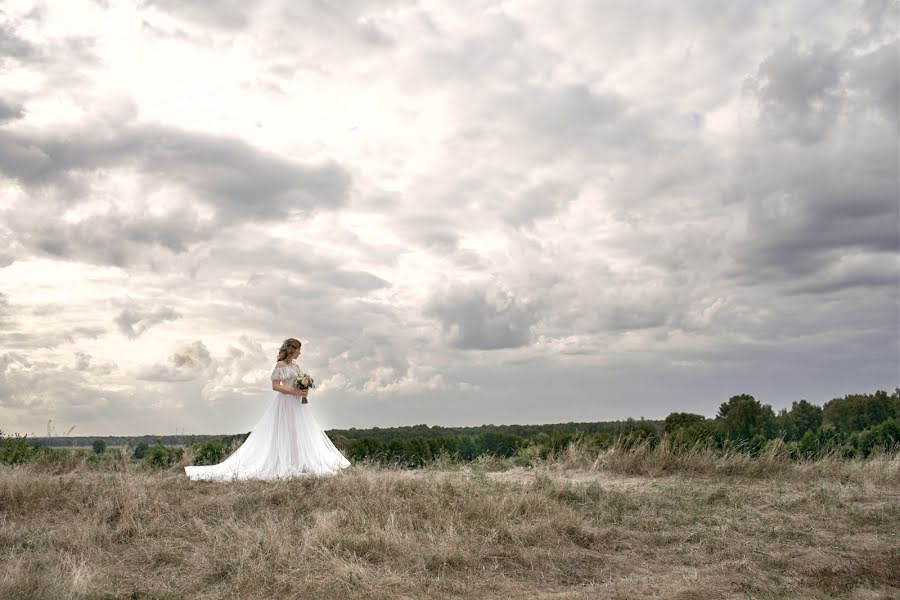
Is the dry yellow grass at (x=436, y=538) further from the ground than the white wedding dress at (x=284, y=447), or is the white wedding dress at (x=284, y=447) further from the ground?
the white wedding dress at (x=284, y=447)

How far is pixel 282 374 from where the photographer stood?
12539mm

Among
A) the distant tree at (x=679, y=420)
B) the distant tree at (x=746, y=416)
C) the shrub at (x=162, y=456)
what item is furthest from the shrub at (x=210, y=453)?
the distant tree at (x=746, y=416)

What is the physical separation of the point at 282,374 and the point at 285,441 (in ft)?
3.74

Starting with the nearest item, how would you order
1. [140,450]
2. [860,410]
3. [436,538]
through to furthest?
[436,538], [140,450], [860,410]

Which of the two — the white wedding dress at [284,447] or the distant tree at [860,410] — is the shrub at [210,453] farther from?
the distant tree at [860,410]

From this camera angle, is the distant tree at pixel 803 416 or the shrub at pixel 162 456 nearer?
the shrub at pixel 162 456

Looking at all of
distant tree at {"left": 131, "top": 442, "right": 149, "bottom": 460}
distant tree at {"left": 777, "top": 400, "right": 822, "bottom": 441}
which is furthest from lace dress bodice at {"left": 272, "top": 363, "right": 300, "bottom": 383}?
distant tree at {"left": 777, "top": 400, "right": 822, "bottom": 441}

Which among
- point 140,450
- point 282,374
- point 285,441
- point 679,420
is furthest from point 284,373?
point 679,420

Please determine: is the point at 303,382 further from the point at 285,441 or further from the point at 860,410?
the point at 860,410

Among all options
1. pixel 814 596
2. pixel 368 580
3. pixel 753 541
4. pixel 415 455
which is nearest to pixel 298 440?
pixel 415 455

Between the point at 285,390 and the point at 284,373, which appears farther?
Answer: the point at 284,373

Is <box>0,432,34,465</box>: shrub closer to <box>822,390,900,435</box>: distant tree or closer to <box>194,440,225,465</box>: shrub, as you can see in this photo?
<box>194,440,225,465</box>: shrub

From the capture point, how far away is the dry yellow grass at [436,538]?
→ 20.8 ft

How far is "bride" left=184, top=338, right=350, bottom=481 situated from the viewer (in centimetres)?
1213
